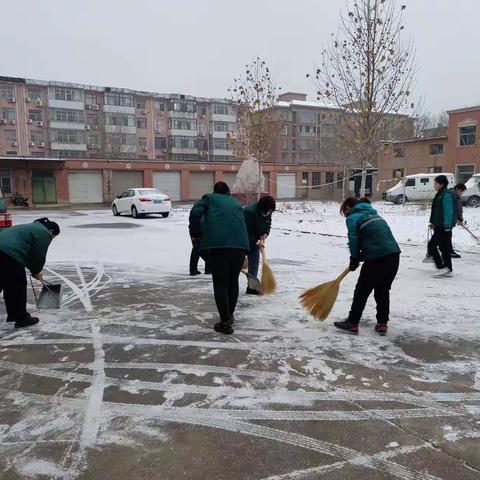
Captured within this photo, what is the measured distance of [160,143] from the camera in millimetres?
68250

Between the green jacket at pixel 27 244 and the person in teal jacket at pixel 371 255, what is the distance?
11.0 feet

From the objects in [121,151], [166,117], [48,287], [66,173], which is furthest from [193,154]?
[48,287]

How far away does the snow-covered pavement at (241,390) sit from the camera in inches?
106

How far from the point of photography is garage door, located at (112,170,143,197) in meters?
39.7

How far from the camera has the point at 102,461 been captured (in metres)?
2.70

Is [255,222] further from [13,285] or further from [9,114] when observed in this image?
[9,114]

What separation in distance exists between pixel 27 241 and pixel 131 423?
Answer: 277 cm

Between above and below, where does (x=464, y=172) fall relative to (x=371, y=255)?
above

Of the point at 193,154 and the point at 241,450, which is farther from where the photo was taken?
the point at 193,154

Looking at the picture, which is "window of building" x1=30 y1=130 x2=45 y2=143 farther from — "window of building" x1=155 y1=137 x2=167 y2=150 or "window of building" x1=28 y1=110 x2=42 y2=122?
"window of building" x1=155 y1=137 x2=167 y2=150

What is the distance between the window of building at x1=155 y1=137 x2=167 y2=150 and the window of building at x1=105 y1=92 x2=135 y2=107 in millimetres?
6188

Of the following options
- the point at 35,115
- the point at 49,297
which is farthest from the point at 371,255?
the point at 35,115

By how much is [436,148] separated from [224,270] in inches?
1544

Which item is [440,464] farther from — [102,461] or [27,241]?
[27,241]
